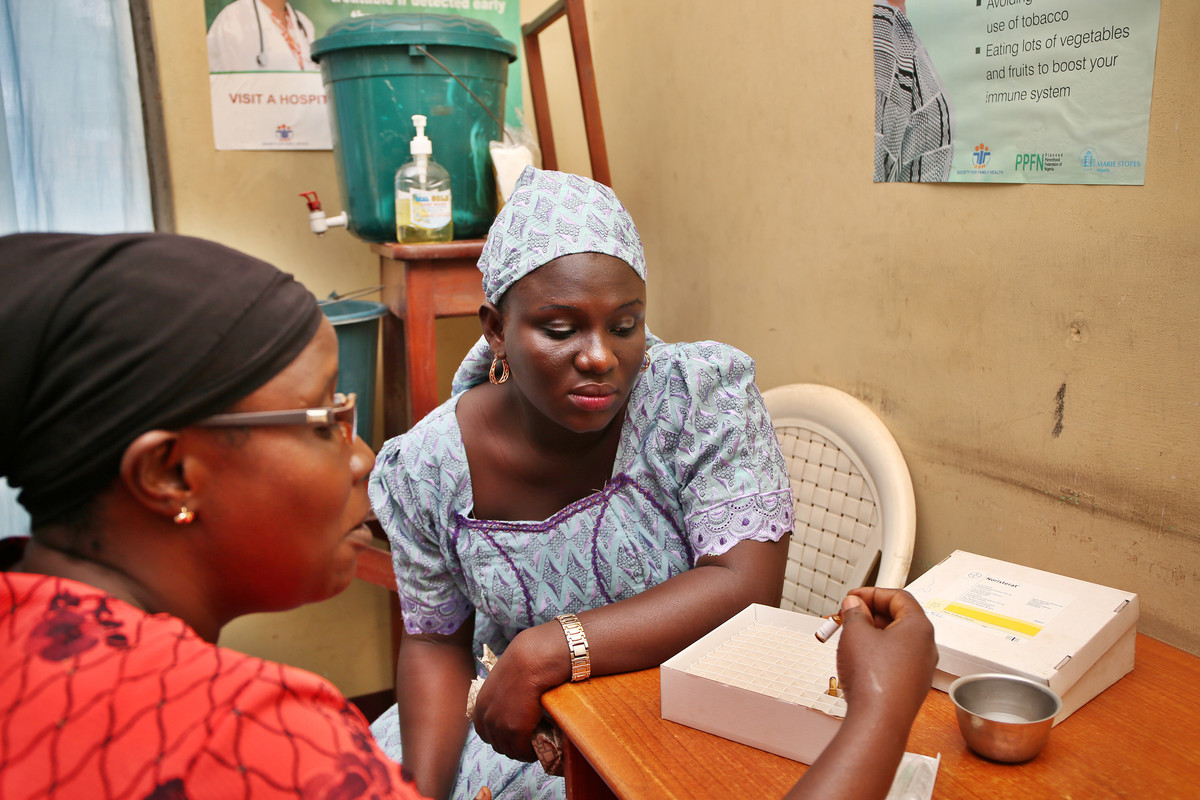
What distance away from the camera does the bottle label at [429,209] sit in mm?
2379

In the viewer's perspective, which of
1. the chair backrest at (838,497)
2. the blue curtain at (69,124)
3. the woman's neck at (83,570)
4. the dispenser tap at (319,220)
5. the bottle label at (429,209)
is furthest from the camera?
the dispenser tap at (319,220)

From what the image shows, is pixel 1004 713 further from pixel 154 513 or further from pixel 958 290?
pixel 154 513

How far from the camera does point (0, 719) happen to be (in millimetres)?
696

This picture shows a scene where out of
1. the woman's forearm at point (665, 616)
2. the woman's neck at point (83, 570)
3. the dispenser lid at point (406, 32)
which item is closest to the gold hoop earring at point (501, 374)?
the woman's forearm at point (665, 616)

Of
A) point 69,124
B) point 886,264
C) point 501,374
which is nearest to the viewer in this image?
point 501,374

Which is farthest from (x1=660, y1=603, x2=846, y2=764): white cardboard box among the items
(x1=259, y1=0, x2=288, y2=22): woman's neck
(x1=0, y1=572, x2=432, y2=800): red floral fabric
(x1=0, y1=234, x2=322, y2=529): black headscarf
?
(x1=259, y1=0, x2=288, y2=22): woman's neck

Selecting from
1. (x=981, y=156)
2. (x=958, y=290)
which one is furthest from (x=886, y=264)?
(x=981, y=156)

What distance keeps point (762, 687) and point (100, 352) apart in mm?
824

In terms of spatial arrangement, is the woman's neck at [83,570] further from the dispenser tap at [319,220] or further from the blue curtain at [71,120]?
the dispenser tap at [319,220]

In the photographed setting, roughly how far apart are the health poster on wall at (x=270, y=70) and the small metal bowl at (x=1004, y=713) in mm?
2309

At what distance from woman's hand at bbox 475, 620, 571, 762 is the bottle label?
54.3 inches

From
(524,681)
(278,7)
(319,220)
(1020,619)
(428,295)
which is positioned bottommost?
(524,681)

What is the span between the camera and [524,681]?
51.2 inches

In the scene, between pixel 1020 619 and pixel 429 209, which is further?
pixel 429 209
